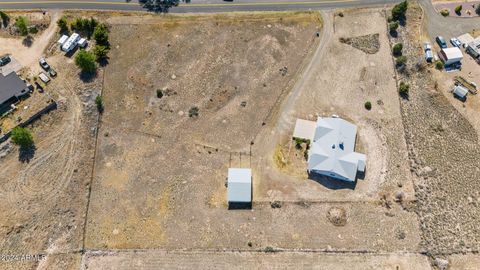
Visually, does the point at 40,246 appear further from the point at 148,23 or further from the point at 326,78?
the point at 326,78

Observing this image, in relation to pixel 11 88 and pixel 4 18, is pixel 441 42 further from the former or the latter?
pixel 4 18

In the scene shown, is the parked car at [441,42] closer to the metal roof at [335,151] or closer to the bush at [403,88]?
the bush at [403,88]

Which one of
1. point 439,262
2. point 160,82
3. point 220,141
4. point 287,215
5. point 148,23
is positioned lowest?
point 439,262

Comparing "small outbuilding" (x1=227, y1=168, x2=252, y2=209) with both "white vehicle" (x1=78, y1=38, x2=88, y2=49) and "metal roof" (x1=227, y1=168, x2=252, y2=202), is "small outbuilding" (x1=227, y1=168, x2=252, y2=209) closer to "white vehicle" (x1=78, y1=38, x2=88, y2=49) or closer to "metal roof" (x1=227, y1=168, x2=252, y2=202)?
"metal roof" (x1=227, y1=168, x2=252, y2=202)

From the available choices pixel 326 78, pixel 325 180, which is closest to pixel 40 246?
pixel 325 180

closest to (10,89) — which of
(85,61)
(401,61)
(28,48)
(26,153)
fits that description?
(28,48)

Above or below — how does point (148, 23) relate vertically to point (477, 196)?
above

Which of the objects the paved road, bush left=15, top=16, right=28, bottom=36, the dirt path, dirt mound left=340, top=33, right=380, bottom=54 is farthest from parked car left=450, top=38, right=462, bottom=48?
bush left=15, top=16, right=28, bottom=36
